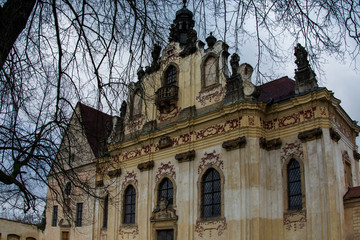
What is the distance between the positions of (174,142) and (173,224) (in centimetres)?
397

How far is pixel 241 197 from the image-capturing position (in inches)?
694

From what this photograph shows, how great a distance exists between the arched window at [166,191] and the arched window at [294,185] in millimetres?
5899

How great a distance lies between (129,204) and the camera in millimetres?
23094

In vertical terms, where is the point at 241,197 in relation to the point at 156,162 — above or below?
below

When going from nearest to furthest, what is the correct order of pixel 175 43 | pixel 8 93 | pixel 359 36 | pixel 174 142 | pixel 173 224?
pixel 359 36 < pixel 8 93 < pixel 173 224 < pixel 174 142 < pixel 175 43

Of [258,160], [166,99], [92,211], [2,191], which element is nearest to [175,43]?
[166,99]

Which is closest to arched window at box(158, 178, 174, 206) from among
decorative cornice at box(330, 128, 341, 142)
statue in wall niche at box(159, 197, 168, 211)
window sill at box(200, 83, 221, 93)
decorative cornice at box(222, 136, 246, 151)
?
statue in wall niche at box(159, 197, 168, 211)

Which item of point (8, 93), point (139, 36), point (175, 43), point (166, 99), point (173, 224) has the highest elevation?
point (175, 43)

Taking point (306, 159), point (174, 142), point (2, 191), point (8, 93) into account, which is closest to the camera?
point (8, 93)

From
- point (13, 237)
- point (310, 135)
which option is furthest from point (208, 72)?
point (13, 237)

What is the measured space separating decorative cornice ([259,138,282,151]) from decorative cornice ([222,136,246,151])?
78 cm

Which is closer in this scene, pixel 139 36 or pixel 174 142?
pixel 139 36

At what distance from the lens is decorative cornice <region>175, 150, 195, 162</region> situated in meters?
20.2

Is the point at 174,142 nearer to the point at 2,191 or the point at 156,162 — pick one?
the point at 156,162
